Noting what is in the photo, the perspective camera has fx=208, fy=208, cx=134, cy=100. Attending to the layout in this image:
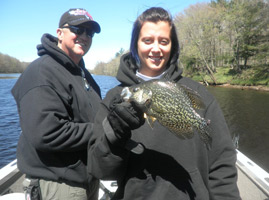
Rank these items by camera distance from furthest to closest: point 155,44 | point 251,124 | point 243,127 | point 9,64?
point 9,64 → point 251,124 → point 243,127 → point 155,44

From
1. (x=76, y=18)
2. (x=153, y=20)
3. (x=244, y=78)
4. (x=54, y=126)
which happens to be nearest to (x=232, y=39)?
(x=244, y=78)

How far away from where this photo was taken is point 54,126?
2383 mm

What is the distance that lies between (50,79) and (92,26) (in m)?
1.26

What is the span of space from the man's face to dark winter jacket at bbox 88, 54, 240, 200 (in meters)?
1.59

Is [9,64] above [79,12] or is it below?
below

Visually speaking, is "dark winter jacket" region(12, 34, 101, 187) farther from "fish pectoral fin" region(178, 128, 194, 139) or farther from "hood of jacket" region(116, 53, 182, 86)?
"fish pectoral fin" region(178, 128, 194, 139)

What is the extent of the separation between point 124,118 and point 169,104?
503mm

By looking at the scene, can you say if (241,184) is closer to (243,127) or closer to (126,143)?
(126,143)

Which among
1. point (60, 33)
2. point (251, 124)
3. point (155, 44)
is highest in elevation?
point (60, 33)

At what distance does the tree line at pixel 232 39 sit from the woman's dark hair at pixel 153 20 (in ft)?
101

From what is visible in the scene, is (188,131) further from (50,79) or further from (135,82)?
(50,79)

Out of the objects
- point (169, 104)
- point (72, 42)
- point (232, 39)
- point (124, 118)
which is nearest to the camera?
point (124, 118)

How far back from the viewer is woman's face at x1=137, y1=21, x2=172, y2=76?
85.6 inches

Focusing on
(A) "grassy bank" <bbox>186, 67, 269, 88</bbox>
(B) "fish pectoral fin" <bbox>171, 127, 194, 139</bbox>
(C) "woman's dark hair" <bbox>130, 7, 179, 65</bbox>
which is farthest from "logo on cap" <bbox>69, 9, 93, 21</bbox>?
(A) "grassy bank" <bbox>186, 67, 269, 88</bbox>
